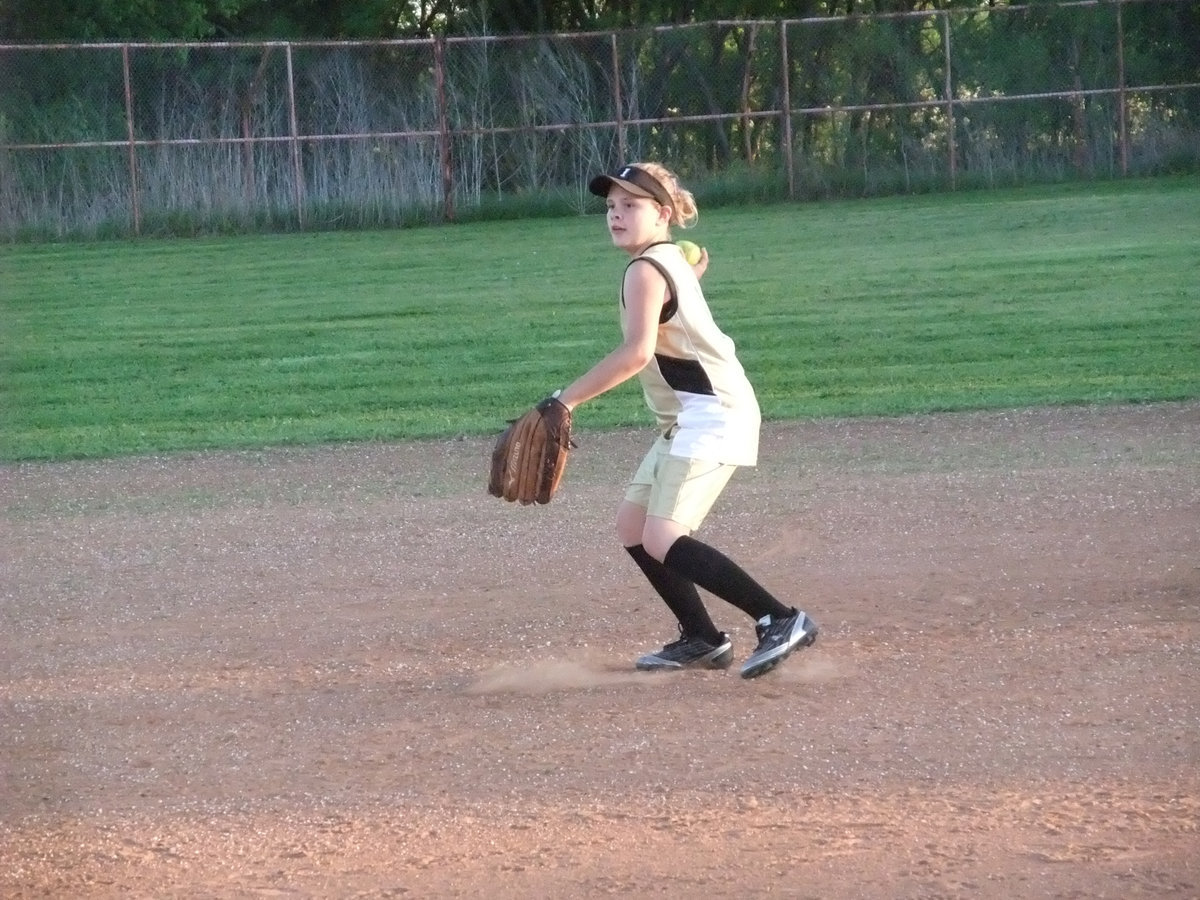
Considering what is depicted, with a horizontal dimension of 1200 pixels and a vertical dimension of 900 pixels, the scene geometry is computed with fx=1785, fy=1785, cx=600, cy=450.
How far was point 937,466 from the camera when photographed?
326 inches

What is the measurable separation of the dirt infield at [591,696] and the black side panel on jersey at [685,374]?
824 millimetres

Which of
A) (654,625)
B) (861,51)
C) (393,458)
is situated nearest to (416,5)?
(861,51)

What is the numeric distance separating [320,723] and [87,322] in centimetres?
1070

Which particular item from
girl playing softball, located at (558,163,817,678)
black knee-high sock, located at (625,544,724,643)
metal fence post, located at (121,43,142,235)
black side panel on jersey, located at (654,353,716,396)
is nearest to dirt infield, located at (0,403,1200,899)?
black knee-high sock, located at (625,544,724,643)

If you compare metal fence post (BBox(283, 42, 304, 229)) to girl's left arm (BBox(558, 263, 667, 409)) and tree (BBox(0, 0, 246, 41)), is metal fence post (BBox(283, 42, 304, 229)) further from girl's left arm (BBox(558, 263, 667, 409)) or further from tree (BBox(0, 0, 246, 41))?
girl's left arm (BBox(558, 263, 667, 409))

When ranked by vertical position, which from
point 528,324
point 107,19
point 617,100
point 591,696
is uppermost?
point 107,19

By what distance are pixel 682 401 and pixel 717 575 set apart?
1.61 ft

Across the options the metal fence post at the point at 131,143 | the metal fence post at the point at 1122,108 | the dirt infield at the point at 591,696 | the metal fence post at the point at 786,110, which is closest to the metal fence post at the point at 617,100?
the metal fence post at the point at 786,110

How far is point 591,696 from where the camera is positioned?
4.90 metres

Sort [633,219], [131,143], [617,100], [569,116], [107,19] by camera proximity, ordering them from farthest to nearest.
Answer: [107,19]
[569,116]
[617,100]
[131,143]
[633,219]

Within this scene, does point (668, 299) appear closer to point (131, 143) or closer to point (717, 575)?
point (717, 575)

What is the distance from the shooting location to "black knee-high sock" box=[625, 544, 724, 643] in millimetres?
5109

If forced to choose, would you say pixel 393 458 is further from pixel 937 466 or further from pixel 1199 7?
pixel 1199 7

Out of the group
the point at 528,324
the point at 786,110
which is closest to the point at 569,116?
the point at 786,110
